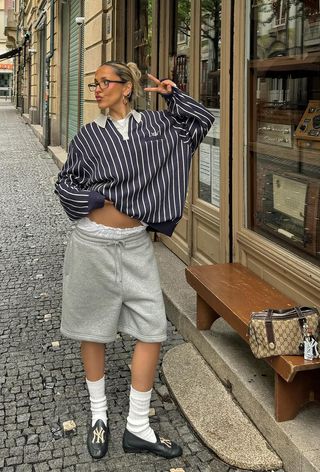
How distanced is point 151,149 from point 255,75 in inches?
67.2

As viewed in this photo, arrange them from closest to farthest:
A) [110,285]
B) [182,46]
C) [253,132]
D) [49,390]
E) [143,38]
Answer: [110,285]
[49,390]
[253,132]
[182,46]
[143,38]

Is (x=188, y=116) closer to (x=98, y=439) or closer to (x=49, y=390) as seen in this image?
(x=98, y=439)

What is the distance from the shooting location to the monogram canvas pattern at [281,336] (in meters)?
2.61

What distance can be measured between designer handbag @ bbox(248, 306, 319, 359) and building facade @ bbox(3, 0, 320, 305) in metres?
0.46

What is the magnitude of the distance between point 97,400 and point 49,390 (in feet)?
2.14

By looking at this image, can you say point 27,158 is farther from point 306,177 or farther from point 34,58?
point 306,177

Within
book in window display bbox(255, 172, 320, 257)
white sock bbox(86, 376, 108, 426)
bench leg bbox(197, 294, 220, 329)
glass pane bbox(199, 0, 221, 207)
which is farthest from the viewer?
glass pane bbox(199, 0, 221, 207)

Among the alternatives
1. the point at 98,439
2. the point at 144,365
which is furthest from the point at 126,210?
the point at 98,439

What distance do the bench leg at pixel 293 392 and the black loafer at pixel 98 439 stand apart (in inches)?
32.7

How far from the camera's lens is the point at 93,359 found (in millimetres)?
2857

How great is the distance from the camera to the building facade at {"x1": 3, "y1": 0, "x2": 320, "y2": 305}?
3.50 metres

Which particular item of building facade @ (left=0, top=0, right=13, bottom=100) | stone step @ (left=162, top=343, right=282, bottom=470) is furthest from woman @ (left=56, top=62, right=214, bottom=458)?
building facade @ (left=0, top=0, right=13, bottom=100)

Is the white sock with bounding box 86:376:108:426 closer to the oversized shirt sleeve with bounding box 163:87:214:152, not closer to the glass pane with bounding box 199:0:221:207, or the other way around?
the oversized shirt sleeve with bounding box 163:87:214:152

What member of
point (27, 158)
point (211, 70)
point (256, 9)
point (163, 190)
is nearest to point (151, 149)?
point (163, 190)
